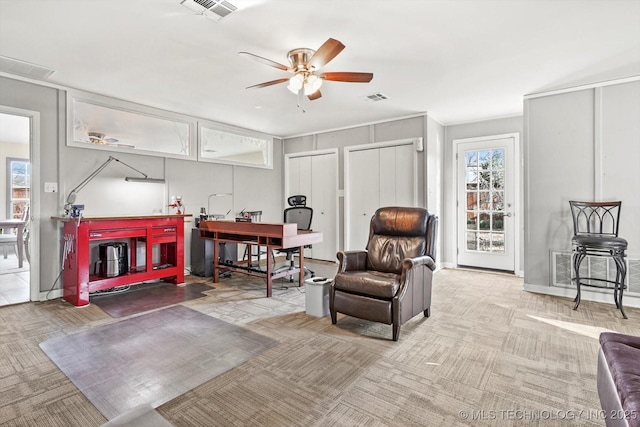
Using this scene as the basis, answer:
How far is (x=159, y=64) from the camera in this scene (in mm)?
3248

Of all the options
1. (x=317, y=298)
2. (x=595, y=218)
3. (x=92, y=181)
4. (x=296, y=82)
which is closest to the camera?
(x=296, y=82)

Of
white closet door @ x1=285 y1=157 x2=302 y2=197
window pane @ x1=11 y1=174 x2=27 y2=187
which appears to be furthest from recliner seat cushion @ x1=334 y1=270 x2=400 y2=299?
window pane @ x1=11 y1=174 x2=27 y2=187

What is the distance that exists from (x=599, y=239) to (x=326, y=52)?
3.28 metres

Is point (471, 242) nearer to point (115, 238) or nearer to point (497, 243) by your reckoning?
point (497, 243)

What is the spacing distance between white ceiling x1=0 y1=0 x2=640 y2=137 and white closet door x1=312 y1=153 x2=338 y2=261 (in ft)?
6.59

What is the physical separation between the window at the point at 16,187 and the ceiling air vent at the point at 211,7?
7.25 metres

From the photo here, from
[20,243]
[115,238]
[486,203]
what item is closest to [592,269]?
[486,203]

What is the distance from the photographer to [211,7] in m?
2.28

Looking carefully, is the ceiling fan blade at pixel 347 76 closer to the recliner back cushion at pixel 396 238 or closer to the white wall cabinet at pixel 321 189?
the recliner back cushion at pixel 396 238

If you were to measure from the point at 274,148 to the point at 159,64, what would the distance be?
354cm

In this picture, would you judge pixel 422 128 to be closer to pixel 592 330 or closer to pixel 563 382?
pixel 592 330

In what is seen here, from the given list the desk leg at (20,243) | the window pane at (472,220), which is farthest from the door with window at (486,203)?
the desk leg at (20,243)

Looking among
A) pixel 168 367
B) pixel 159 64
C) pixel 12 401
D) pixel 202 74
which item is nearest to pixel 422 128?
pixel 202 74

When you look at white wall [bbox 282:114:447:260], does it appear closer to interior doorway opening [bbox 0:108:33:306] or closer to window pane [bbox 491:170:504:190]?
window pane [bbox 491:170:504:190]
